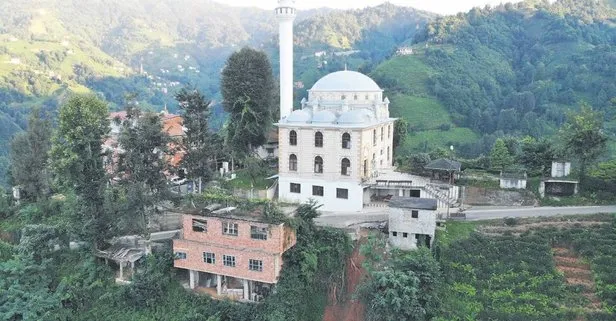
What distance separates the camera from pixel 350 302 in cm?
2586

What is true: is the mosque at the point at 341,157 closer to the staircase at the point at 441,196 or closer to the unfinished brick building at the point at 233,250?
the staircase at the point at 441,196

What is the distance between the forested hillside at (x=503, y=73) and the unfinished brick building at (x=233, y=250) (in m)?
42.7

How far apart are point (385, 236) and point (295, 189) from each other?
920 centimetres

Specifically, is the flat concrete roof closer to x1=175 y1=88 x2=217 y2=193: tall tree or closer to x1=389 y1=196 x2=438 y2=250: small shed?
x1=389 y1=196 x2=438 y2=250: small shed

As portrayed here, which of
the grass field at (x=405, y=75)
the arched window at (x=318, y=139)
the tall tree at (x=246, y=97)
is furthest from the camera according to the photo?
the grass field at (x=405, y=75)

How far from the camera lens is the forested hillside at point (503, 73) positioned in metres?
72.3

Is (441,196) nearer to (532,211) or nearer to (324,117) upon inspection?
(532,211)

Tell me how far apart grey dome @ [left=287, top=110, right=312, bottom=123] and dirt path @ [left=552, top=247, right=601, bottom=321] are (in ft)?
56.7

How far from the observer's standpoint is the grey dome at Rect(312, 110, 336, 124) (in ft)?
113

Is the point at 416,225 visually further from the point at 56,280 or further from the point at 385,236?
the point at 56,280

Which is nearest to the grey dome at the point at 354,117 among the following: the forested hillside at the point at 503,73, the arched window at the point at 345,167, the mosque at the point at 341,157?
the mosque at the point at 341,157

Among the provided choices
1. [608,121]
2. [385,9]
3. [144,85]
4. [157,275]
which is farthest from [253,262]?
[385,9]

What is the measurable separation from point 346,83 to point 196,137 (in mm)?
11799

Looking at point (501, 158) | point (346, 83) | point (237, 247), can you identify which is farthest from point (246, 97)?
point (501, 158)
